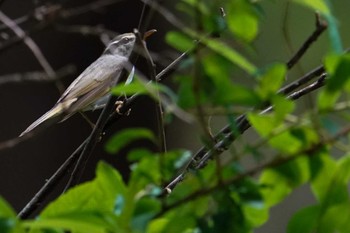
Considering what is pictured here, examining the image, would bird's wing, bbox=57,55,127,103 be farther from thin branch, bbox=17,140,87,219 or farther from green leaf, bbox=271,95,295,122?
green leaf, bbox=271,95,295,122

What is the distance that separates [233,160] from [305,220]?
98 millimetres

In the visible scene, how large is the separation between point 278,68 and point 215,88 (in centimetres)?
6

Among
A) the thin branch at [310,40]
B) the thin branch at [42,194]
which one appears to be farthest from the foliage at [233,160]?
the thin branch at [42,194]

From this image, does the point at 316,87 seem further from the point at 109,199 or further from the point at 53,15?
the point at 109,199

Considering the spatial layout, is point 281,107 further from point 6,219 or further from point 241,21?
point 6,219

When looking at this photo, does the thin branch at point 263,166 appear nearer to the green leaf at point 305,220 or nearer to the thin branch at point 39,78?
the green leaf at point 305,220

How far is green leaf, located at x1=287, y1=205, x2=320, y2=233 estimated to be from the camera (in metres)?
0.73

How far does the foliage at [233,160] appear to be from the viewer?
0.68m

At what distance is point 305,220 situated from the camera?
736 millimetres

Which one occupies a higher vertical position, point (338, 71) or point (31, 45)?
point (31, 45)

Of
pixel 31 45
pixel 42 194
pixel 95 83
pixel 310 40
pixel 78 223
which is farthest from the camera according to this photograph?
pixel 95 83

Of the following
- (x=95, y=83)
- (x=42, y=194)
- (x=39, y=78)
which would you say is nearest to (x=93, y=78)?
(x=95, y=83)

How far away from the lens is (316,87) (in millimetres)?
1525

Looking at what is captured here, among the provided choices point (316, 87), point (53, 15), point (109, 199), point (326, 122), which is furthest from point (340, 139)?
point (53, 15)
